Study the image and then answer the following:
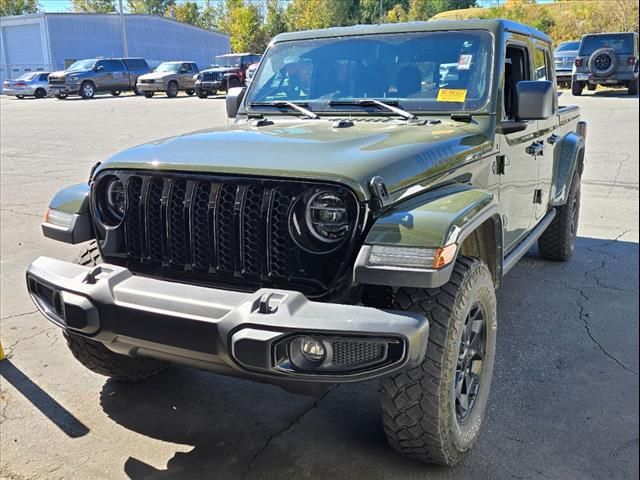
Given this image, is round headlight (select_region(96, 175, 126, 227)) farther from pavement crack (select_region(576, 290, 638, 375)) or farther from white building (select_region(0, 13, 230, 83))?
white building (select_region(0, 13, 230, 83))

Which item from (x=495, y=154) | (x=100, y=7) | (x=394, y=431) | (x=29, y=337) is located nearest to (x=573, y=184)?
(x=495, y=154)

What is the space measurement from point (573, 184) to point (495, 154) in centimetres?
233

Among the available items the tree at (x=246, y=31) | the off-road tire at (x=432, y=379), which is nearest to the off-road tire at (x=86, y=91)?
the tree at (x=246, y=31)

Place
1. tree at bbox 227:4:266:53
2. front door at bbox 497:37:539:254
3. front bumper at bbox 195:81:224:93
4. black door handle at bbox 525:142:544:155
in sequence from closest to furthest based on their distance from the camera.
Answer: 1. front door at bbox 497:37:539:254
2. black door handle at bbox 525:142:544:155
3. front bumper at bbox 195:81:224:93
4. tree at bbox 227:4:266:53

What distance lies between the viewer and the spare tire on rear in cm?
1700

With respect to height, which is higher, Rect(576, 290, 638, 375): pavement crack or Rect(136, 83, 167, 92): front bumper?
Rect(136, 83, 167, 92): front bumper

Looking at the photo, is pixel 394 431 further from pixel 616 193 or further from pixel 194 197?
pixel 616 193

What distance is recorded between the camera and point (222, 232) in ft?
8.80

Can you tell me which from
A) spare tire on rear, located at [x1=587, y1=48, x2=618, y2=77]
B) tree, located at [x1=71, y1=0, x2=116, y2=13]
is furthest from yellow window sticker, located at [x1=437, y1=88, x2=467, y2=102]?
tree, located at [x1=71, y1=0, x2=116, y2=13]

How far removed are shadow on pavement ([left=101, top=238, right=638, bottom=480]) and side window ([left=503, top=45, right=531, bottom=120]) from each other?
55.2 inches

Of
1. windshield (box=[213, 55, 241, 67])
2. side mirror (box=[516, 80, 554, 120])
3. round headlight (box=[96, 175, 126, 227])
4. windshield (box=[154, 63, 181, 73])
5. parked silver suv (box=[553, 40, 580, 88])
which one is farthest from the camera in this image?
windshield (box=[213, 55, 241, 67])

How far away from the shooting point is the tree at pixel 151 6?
7994 cm

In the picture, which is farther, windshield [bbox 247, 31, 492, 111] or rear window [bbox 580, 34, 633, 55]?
rear window [bbox 580, 34, 633, 55]

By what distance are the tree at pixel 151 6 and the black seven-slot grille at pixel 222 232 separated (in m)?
84.9
